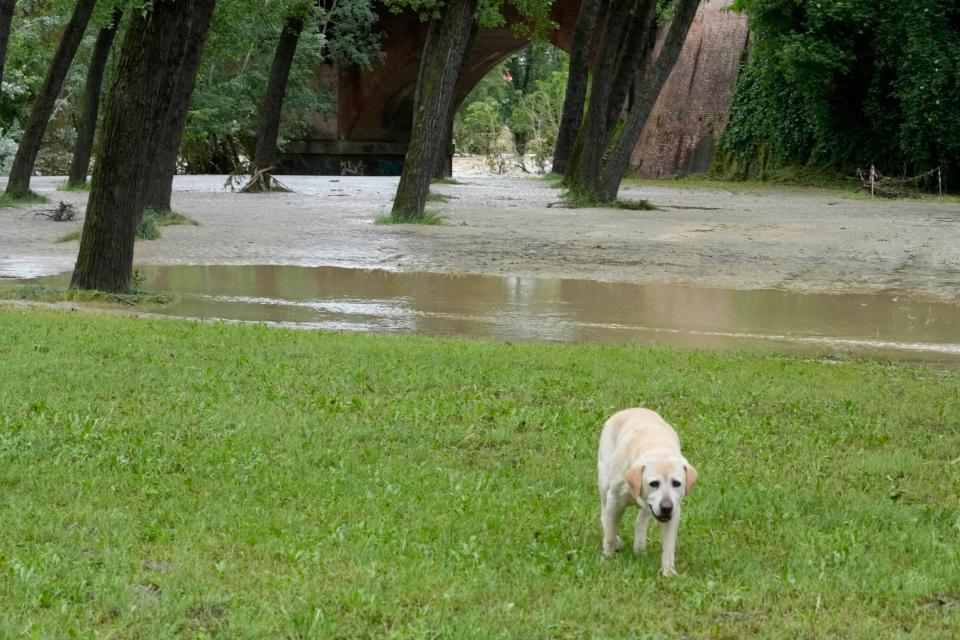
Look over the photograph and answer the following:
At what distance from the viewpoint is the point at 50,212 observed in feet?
78.6

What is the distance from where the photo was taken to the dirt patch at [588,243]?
54.2ft

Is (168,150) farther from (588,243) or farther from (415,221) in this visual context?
(588,243)

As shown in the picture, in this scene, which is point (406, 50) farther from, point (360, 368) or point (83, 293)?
point (360, 368)

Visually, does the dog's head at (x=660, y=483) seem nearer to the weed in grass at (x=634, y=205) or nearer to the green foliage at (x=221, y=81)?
the weed in grass at (x=634, y=205)

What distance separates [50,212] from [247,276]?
9270mm

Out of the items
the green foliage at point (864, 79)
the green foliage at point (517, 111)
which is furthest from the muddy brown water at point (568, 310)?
the green foliage at point (517, 111)

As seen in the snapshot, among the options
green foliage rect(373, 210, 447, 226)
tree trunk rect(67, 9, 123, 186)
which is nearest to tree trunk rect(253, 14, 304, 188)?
tree trunk rect(67, 9, 123, 186)

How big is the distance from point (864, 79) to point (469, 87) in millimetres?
21949

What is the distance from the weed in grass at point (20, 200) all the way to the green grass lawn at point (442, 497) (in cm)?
1736

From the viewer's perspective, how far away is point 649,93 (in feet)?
83.4

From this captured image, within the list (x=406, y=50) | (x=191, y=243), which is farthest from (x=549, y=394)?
(x=406, y=50)

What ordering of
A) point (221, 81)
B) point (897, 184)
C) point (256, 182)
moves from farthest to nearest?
point (221, 81) < point (897, 184) < point (256, 182)

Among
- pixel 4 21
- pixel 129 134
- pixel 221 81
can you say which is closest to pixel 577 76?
pixel 221 81

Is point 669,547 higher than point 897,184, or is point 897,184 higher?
point 897,184
